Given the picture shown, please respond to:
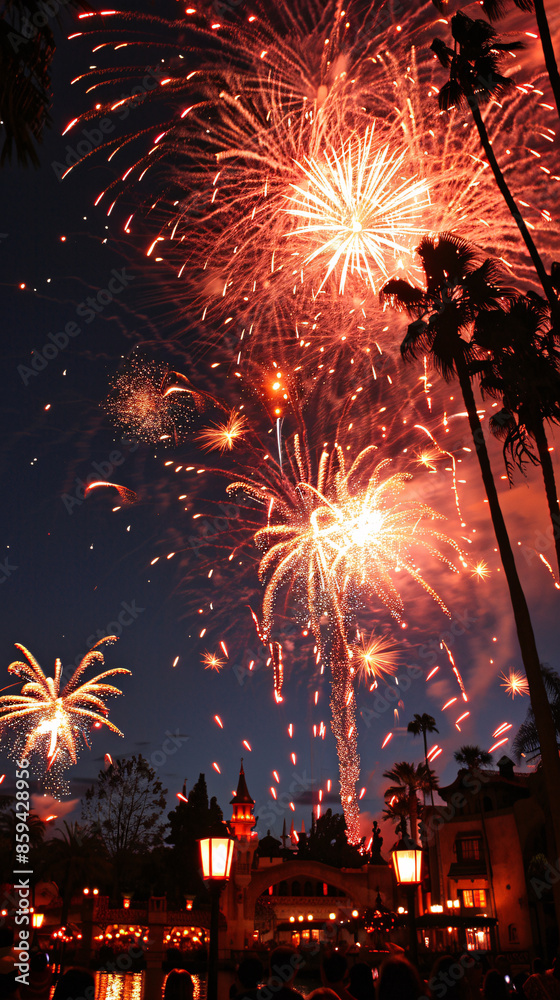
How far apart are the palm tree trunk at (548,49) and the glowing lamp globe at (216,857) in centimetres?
1485

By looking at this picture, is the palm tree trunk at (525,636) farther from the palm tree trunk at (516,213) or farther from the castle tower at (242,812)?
the castle tower at (242,812)

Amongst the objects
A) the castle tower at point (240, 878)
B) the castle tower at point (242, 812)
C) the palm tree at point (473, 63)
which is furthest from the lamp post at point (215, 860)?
the castle tower at point (242, 812)

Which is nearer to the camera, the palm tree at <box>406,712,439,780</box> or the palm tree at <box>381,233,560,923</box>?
the palm tree at <box>381,233,560,923</box>

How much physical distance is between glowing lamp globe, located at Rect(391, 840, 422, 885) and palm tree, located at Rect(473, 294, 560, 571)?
7.17 meters

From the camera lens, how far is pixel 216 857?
11.3 metres

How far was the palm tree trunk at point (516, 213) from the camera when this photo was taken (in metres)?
16.5

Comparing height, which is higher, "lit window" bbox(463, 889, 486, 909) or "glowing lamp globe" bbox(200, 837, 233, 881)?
"glowing lamp globe" bbox(200, 837, 233, 881)

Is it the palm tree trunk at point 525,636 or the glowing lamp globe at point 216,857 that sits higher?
the palm tree trunk at point 525,636

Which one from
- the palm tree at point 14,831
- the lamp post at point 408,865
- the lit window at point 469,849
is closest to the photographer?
the lamp post at point 408,865

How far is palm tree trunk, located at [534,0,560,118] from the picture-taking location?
15012mm

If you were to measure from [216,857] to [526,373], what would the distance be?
39.4 feet

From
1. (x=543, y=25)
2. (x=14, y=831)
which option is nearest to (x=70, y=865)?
(x=14, y=831)

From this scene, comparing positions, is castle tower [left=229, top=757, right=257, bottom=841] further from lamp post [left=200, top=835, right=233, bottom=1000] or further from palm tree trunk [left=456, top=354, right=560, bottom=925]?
lamp post [left=200, top=835, right=233, bottom=1000]

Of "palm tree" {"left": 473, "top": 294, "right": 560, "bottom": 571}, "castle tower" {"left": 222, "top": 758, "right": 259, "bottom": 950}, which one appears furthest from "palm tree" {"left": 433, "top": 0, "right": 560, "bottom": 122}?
"castle tower" {"left": 222, "top": 758, "right": 259, "bottom": 950}
